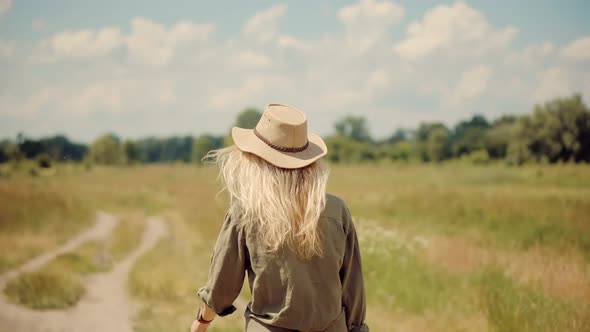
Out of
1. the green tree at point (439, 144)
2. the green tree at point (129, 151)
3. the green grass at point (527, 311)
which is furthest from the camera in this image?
the green tree at point (439, 144)

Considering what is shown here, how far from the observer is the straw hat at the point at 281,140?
80.7 inches

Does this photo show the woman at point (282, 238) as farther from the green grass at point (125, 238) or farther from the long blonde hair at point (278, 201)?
the green grass at point (125, 238)

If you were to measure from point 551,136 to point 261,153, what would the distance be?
10370 mm

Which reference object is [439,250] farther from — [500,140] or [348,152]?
[348,152]

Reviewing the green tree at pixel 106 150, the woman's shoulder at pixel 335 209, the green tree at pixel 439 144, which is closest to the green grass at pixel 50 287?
the woman's shoulder at pixel 335 209

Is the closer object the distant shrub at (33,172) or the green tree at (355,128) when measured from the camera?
the distant shrub at (33,172)

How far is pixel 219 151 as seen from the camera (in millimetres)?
2207

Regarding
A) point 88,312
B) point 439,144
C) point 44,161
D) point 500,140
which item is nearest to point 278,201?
point 88,312

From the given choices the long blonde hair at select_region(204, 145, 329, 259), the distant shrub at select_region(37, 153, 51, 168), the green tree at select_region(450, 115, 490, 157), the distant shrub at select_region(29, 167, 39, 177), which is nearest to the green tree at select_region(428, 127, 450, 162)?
the green tree at select_region(450, 115, 490, 157)

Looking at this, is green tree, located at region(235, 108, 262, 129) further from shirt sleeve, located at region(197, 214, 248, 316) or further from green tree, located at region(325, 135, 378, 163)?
green tree, located at region(325, 135, 378, 163)

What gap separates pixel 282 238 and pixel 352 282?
485 mm

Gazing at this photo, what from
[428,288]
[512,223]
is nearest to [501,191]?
[512,223]

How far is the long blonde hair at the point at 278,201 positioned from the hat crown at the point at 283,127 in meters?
0.12

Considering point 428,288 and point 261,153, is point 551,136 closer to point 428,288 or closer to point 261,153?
point 428,288
